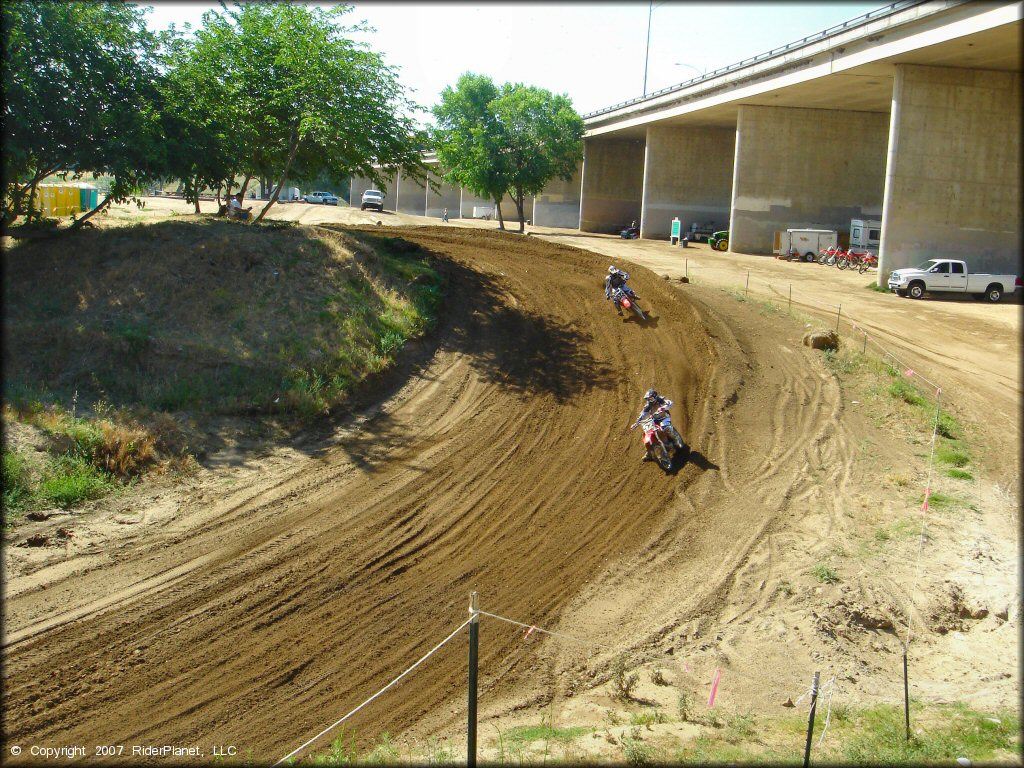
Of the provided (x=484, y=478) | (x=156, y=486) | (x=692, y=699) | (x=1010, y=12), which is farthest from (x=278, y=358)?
(x=1010, y=12)

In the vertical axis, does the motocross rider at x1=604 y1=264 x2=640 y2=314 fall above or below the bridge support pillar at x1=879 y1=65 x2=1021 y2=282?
below

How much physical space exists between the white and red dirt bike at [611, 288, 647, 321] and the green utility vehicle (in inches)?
1087

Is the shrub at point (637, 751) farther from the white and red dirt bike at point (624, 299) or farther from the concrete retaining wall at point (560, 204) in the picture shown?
the concrete retaining wall at point (560, 204)

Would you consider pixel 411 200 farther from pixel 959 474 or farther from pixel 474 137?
pixel 959 474

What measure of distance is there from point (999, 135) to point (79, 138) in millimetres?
34389

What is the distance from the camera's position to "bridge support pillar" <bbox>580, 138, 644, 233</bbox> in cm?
6619

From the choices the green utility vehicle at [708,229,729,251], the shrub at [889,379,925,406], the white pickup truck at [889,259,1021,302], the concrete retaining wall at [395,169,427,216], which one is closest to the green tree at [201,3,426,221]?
the shrub at [889,379,925,406]

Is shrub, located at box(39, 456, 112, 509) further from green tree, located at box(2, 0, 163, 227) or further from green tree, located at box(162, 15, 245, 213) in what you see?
green tree, located at box(162, 15, 245, 213)

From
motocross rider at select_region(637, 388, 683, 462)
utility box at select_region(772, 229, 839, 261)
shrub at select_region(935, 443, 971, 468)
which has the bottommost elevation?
shrub at select_region(935, 443, 971, 468)

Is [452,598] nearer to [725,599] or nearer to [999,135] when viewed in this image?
[725,599]

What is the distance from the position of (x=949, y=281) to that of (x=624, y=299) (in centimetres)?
1734

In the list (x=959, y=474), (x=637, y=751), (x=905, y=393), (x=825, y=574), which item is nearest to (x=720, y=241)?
(x=905, y=393)

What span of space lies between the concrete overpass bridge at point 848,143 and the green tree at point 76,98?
20.7m

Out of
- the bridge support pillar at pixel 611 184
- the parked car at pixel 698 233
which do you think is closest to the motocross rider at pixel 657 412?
the parked car at pixel 698 233
